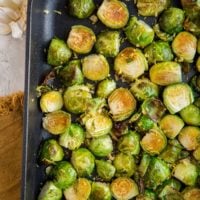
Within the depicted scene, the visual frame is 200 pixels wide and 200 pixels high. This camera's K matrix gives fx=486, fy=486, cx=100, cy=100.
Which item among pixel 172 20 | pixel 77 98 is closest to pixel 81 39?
pixel 77 98

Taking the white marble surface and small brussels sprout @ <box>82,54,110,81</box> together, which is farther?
the white marble surface

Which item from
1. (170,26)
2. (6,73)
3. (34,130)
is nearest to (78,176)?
(34,130)

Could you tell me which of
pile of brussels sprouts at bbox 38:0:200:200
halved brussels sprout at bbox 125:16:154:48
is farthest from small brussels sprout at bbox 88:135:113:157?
halved brussels sprout at bbox 125:16:154:48

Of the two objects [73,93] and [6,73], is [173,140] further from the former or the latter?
[6,73]

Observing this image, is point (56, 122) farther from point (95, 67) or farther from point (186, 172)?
point (186, 172)

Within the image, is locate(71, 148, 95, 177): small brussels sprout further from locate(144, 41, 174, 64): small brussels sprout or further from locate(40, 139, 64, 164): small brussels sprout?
locate(144, 41, 174, 64): small brussels sprout

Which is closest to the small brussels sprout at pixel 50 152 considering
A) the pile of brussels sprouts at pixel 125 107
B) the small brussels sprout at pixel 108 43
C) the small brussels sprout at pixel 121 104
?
the pile of brussels sprouts at pixel 125 107

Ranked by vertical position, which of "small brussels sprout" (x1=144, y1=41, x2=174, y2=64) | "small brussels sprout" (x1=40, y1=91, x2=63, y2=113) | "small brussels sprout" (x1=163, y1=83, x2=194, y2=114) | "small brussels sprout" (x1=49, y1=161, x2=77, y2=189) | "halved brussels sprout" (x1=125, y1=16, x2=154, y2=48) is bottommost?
"small brussels sprout" (x1=49, y1=161, x2=77, y2=189)

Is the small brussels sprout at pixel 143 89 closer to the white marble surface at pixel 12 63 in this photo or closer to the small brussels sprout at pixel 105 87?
the small brussels sprout at pixel 105 87
